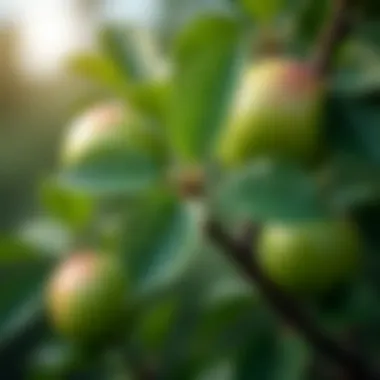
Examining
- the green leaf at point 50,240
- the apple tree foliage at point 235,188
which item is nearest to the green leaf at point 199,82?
the apple tree foliage at point 235,188

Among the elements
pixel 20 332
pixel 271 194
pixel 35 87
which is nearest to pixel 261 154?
pixel 271 194

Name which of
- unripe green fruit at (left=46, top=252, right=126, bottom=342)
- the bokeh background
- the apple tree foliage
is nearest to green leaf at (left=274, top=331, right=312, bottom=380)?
the apple tree foliage

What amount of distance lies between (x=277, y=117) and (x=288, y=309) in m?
0.11

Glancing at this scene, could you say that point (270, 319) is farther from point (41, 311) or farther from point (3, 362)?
point (3, 362)

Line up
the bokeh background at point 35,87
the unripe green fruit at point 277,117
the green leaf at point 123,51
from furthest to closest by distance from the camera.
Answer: the bokeh background at point 35,87 < the green leaf at point 123,51 < the unripe green fruit at point 277,117

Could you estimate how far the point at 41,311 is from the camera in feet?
2.42

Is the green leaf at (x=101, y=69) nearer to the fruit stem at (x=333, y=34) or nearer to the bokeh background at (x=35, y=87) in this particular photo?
the fruit stem at (x=333, y=34)

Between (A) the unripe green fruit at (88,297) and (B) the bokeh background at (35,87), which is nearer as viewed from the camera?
(A) the unripe green fruit at (88,297)

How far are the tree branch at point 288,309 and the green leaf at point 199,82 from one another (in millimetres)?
48

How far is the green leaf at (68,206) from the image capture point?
2.05 ft

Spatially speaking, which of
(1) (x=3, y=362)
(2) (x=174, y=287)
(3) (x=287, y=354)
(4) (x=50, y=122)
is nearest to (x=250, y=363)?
(3) (x=287, y=354)

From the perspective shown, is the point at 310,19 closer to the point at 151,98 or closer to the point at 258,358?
the point at 151,98

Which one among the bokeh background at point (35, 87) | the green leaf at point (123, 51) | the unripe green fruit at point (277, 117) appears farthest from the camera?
the bokeh background at point (35, 87)

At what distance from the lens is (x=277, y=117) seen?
542 millimetres
